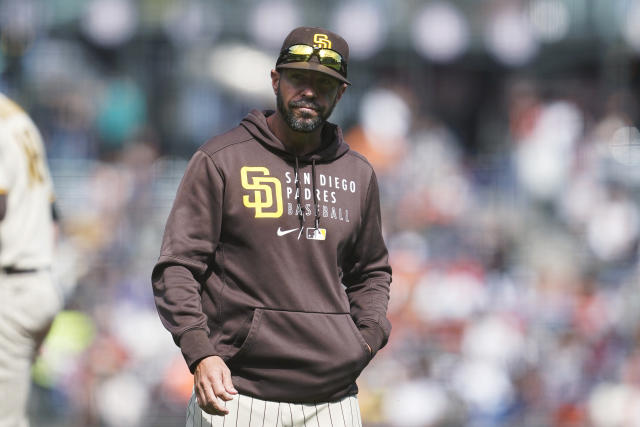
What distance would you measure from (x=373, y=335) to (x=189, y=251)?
69 cm

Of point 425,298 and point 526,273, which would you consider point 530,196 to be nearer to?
point 526,273

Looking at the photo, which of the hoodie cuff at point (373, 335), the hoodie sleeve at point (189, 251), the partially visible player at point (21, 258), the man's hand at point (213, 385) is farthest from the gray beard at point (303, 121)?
the partially visible player at point (21, 258)

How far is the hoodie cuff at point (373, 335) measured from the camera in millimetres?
3504

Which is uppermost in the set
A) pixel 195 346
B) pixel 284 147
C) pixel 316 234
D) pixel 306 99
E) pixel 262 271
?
pixel 306 99

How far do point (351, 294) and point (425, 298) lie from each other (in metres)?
6.53

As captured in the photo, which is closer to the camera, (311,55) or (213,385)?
(213,385)

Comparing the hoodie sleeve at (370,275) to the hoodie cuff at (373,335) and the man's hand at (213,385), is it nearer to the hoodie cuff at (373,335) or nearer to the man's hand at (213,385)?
the hoodie cuff at (373,335)

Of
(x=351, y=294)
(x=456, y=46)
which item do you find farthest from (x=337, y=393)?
(x=456, y=46)

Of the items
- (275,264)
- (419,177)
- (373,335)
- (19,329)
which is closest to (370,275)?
(373,335)

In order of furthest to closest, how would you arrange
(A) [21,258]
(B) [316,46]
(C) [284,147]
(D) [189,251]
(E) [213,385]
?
(A) [21,258] < (C) [284,147] < (B) [316,46] < (D) [189,251] < (E) [213,385]

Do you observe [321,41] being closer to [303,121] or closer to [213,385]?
[303,121]

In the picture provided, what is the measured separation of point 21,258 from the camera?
15.4 feet

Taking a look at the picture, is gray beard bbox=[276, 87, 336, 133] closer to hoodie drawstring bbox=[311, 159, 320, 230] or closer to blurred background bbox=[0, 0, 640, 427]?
hoodie drawstring bbox=[311, 159, 320, 230]

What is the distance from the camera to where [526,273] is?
10594 mm
